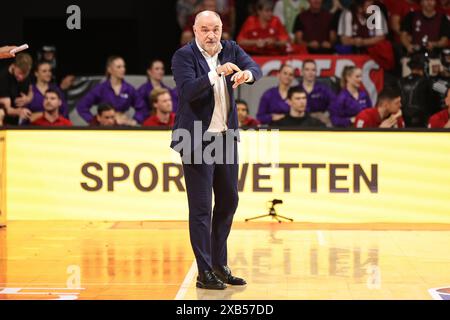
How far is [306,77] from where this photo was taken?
13.0 metres

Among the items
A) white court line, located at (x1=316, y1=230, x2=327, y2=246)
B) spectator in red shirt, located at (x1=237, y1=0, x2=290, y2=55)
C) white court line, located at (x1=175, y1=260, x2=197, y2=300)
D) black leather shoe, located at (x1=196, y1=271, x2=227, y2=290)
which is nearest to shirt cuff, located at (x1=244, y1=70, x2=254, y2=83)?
black leather shoe, located at (x1=196, y1=271, x2=227, y2=290)

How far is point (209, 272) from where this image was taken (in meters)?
6.93

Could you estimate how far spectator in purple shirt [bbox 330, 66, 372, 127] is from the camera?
12875 millimetres

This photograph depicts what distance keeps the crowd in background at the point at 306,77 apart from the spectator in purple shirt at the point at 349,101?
1 cm

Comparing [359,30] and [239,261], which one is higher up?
[359,30]

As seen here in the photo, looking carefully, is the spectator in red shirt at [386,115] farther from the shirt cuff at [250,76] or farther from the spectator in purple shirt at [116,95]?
the shirt cuff at [250,76]

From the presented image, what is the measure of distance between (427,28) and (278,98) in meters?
2.81

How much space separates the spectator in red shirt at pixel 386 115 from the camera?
11.6m

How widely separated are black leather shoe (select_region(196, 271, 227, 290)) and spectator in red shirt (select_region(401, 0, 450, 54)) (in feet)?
26.1

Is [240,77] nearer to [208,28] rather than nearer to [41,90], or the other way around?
[208,28]

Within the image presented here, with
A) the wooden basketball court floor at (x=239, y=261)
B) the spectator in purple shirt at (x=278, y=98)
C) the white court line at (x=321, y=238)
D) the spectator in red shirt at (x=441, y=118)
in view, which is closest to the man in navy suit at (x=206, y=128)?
the wooden basketball court floor at (x=239, y=261)

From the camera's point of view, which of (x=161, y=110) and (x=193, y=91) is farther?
(x=161, y=110)

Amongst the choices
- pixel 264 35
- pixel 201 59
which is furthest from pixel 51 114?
pixel 201 59

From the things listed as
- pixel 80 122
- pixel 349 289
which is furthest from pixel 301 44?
pixel 349 289
